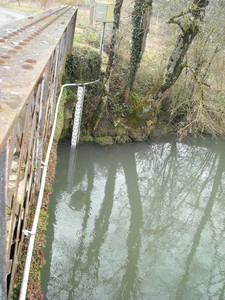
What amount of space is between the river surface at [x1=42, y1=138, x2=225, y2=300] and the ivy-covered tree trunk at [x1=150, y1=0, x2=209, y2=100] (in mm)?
2959

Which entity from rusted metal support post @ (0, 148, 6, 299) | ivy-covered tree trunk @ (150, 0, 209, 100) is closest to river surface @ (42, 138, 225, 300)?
ivy-covered tree trunk @ (150, 0, 209, 100)

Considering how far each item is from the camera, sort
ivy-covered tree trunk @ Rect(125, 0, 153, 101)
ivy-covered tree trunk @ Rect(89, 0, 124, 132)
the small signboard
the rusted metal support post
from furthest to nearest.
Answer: the small signboard, ivy-covered tree trunk @ Rect(125, 0, 153, 101), ivy-covered tree trunk @ Rect(89, 0, 124, 132), the rusted metal support post

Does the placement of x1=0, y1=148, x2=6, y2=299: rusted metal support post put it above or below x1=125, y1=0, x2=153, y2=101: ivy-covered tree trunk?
below

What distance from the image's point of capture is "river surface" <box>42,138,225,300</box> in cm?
802

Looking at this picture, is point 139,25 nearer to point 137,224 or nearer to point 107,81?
point 107,81

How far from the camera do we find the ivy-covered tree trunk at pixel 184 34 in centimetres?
1156

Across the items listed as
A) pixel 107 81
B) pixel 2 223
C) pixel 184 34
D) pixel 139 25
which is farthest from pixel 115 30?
pixel 2 223

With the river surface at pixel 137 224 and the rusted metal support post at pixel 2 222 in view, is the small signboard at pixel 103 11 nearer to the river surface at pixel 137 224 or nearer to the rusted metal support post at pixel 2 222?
the river surface at pixel 137 224

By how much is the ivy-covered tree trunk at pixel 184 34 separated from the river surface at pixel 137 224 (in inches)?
116

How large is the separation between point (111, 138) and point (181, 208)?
3972 millimetres

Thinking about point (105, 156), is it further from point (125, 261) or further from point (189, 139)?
point (125, 261)

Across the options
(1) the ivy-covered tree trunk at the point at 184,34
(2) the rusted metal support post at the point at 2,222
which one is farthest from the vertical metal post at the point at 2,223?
(1) the ivy-covered tree trunk at the point at 184,34

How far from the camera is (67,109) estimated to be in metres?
12.7

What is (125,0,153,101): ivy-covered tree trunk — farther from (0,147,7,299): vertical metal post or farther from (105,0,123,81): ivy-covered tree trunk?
(0,147,7,299): vertical metal post
